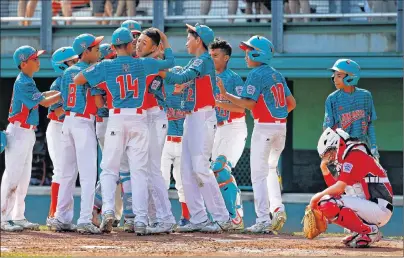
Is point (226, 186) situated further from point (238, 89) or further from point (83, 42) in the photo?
point (83, 42)

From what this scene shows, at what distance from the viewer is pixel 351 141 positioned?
10.1 m

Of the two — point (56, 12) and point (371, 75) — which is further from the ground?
point (56, 12)

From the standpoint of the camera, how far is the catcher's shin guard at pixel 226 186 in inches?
483

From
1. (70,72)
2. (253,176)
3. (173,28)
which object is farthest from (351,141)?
(173,28)

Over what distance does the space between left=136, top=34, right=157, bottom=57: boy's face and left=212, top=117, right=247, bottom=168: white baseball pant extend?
6.65 ft

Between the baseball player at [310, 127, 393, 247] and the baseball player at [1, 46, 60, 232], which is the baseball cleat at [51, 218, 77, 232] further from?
the baseball player at [310, 127, 393, 247]

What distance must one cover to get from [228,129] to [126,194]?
1.74 m

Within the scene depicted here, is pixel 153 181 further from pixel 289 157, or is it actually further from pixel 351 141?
pixel 289 157

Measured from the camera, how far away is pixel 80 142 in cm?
1130

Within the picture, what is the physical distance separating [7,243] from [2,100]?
9.77 metres

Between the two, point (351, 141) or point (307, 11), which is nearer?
point (351, 141)

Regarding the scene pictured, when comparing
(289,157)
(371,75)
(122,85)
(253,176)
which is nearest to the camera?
(122,85)

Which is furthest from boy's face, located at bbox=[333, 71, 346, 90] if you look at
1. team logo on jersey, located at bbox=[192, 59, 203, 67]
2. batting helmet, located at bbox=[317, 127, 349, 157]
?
batting helmet, located at bbox=[317, 127, 349, 157]

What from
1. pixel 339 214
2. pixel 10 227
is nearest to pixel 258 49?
pixel 339 214
